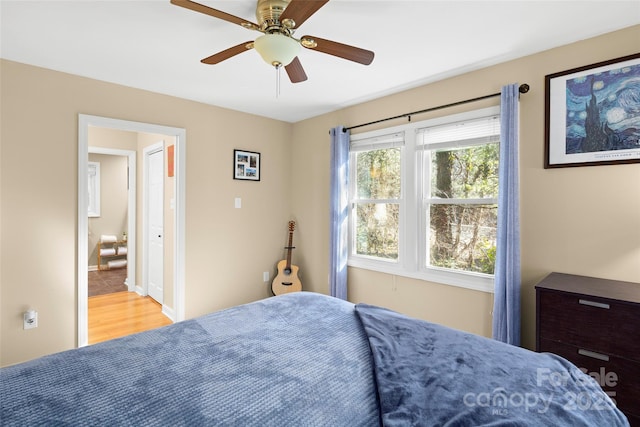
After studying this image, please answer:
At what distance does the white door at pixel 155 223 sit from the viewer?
4.14 meters

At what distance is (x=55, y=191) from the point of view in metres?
2.62

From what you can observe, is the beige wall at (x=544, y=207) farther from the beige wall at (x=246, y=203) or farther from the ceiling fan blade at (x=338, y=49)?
the ceiling fan blade at (x=338, y=49)

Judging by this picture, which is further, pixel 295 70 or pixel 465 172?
pixel 465 172

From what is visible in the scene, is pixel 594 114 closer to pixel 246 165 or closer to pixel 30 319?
pixel 246 165

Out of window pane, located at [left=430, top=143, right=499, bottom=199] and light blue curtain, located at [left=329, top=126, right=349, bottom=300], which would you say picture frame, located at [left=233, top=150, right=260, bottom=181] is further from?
window pane, located at [left=430, top=143, right=499, bottom=199]

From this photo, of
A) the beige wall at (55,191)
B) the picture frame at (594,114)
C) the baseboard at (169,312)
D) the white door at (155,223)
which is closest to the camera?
the picture frame at (594,114)

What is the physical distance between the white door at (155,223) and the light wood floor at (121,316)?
23 centimetres

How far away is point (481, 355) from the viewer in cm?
115

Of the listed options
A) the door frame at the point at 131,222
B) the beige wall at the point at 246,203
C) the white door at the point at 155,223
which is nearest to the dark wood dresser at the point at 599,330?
the beige wall at the point at 246,203

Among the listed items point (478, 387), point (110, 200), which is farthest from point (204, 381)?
point (110, 200)

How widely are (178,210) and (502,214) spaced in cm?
302

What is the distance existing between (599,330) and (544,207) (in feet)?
2.89

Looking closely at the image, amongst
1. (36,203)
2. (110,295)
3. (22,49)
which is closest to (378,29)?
(22,49)

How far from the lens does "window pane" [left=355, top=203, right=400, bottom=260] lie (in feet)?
10.6
